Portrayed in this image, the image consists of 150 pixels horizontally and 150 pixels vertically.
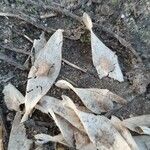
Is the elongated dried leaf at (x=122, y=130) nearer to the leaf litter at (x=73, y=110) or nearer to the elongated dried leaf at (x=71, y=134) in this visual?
the leaf litter at (x=73, y=110)

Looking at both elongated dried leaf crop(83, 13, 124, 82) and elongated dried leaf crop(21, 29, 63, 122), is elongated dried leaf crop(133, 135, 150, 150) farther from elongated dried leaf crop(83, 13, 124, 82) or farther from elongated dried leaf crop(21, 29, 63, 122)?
elongated dried leaf crop(21, 29, 63, 122)

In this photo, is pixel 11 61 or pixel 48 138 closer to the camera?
pixel 48 138

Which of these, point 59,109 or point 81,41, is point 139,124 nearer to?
point 59,109

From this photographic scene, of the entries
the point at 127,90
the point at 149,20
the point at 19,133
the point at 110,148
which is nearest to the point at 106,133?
the point at 110,148

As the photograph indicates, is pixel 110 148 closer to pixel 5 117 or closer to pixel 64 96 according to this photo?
pixel 64 96

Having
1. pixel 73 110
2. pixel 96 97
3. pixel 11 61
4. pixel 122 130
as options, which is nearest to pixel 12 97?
pixel 11 61

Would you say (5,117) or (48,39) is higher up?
(48,39)

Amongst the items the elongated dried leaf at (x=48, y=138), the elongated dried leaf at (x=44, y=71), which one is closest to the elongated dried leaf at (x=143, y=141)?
the elongated dried leaf at (x=48, y=138)
